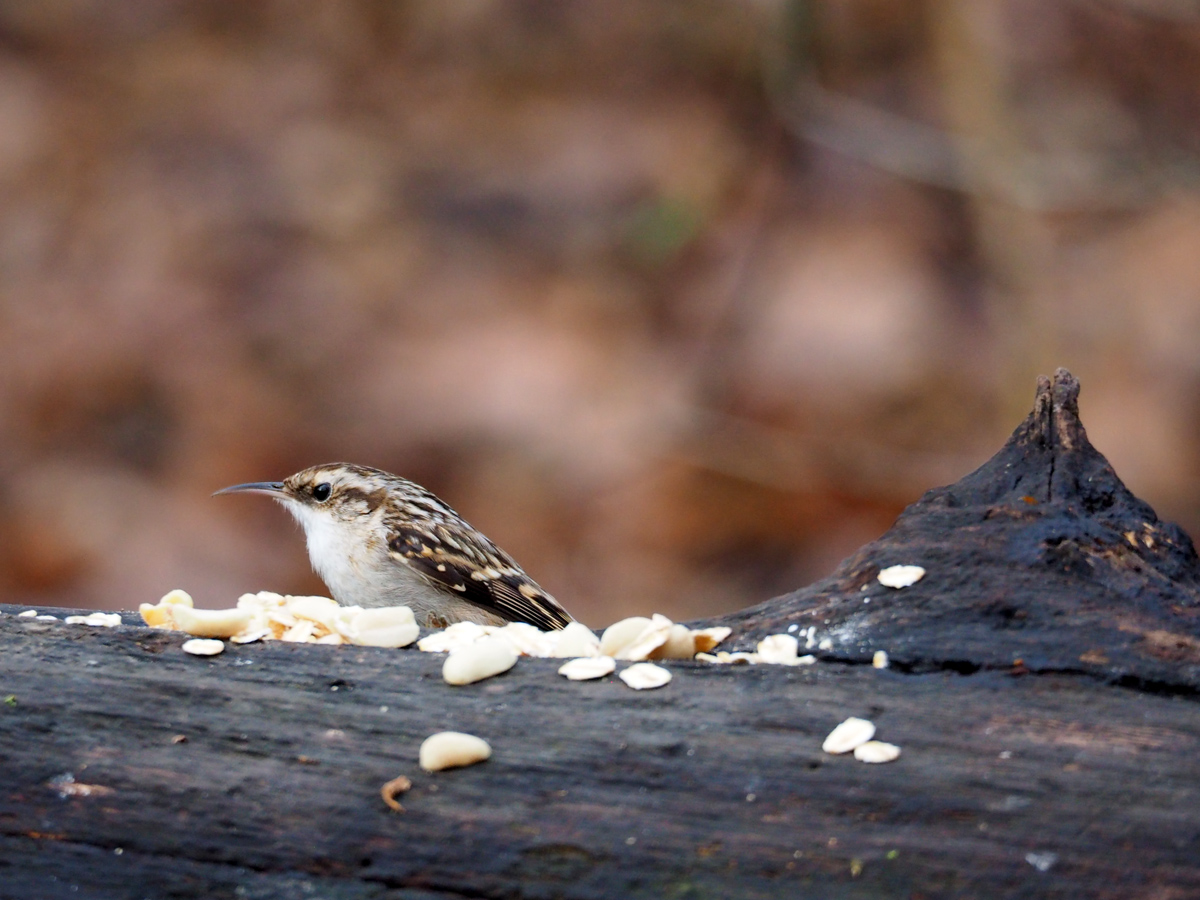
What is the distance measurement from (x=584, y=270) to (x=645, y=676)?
7696mm

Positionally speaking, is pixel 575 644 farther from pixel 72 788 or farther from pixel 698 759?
pixel 72 788

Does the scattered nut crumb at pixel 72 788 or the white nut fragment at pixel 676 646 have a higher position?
the white nut fragment at pixel 676 646

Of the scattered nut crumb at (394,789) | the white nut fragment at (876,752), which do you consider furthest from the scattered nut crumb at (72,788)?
the white nut fragment at (876,752)

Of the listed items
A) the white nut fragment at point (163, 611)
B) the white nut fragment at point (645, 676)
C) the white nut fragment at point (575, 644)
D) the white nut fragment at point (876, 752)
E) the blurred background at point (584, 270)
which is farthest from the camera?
the blurred background at point (584, 270)

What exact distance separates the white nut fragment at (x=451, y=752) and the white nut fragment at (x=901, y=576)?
2.91 feet

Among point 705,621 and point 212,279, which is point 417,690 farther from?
point 212,279

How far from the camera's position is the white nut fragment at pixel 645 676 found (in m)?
2.51

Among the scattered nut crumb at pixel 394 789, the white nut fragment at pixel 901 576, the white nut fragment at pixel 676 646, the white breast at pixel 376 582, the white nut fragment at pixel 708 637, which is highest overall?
the white breast at pixel 376 582

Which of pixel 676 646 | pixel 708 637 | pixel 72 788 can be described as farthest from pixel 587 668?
pixel 72 788

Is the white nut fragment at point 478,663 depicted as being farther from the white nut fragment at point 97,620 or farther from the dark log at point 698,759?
the white nut fragment at point 97,620

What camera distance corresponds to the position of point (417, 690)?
100 inches

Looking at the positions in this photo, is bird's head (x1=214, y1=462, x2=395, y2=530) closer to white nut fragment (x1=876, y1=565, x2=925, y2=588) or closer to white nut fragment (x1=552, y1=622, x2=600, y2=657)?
white nut fragment (x1=552, y1=622, x2=600, y2=657)

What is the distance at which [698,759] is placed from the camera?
7.57ft

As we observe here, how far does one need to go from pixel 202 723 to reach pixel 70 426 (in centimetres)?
707
